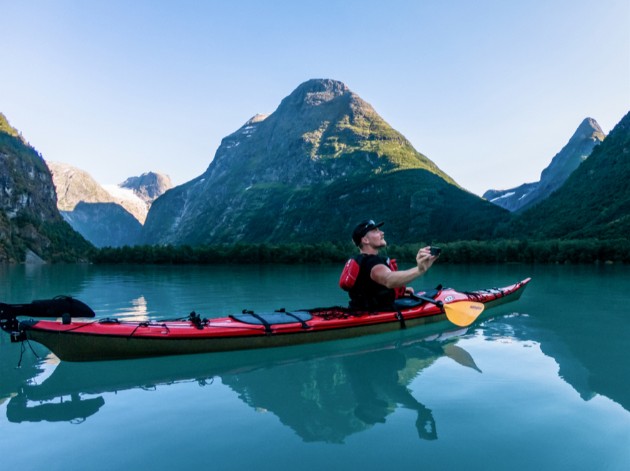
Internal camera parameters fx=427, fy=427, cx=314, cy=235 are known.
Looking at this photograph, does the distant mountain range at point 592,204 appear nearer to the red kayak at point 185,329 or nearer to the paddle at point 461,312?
the paddle at point 461,312

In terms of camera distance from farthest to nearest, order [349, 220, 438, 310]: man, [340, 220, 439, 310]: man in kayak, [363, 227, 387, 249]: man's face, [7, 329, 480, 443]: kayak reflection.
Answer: [363, 227, 387, 249]: man's face, [340, 220, 439, 310]: man in kayak, [349, 220, 438, 310]: man, [7, 329, 480, 443]: kayak reflection

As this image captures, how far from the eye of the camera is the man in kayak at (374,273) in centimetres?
780

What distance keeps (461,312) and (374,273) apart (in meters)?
3.24

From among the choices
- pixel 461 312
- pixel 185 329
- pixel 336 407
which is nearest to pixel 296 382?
pixel 336 407

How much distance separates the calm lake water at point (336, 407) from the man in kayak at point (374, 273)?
3.30 feet

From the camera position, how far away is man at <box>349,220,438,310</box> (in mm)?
7531

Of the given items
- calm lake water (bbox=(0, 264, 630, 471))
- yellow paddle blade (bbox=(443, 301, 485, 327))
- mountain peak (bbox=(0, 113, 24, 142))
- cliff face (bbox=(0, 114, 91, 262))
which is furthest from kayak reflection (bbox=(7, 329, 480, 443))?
mountain peak (bbox=(0, 113, 24, 142))

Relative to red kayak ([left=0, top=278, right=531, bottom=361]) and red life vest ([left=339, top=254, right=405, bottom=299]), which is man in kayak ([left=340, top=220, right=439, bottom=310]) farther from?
red kayak ([left=0, top=278, right=531, bottom=361])

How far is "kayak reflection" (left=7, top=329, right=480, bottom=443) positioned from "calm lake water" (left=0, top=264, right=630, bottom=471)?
34mm

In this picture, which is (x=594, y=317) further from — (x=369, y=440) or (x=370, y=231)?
(x=369, y=440)

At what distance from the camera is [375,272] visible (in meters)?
9.12

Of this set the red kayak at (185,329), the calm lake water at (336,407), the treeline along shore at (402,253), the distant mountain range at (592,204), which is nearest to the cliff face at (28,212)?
the treeline along shore at (402,253)

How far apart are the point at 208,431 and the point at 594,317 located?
14.8 m

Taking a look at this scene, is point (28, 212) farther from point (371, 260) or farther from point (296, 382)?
point (296, 382)
